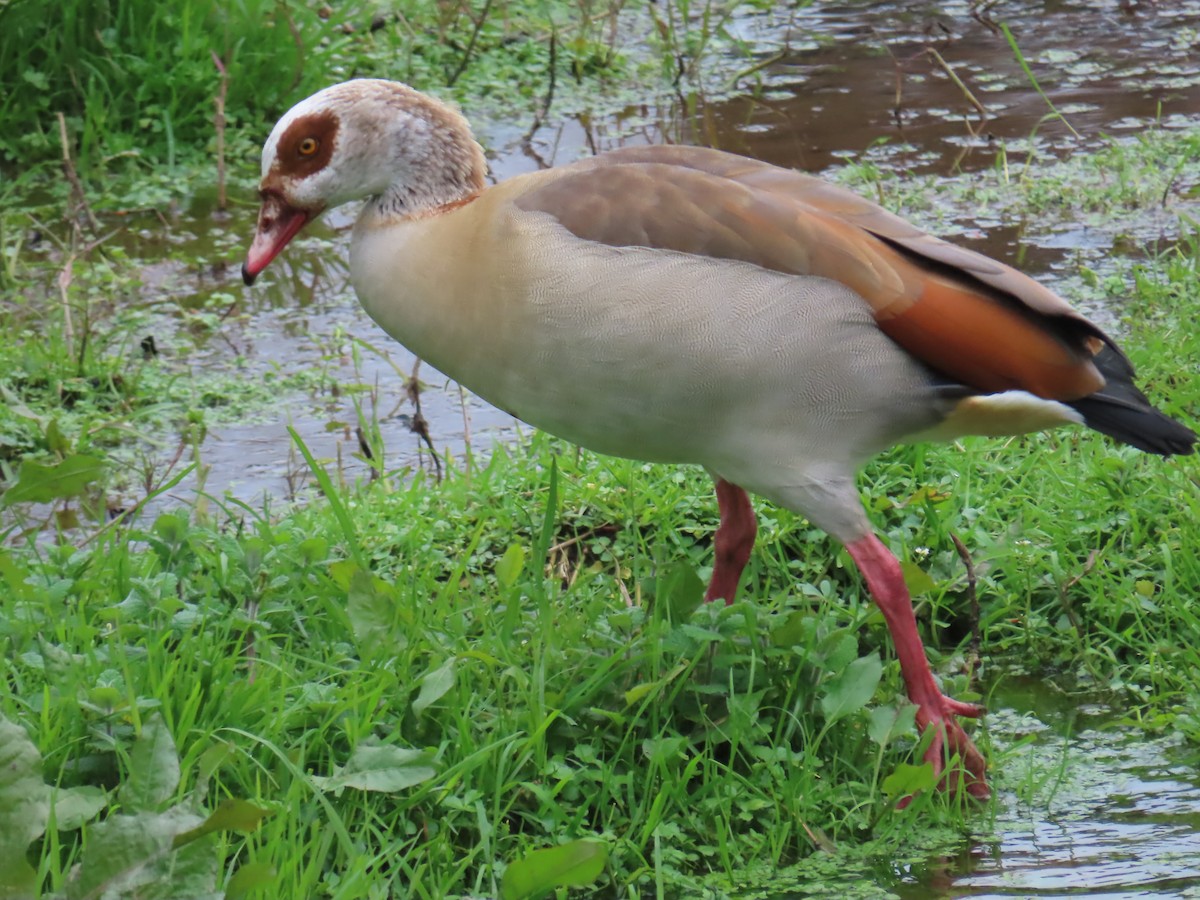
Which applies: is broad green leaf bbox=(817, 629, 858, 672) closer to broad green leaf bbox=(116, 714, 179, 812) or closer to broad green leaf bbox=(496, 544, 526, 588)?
broad green leaf bbox=(496, 544, 526, 588)

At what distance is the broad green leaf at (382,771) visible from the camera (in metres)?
3.02

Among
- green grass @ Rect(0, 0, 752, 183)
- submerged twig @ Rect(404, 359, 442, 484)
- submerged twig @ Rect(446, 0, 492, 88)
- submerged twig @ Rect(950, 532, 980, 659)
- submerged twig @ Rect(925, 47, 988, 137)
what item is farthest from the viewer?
submerged twig @ Rect(446, 0, 492, 88)

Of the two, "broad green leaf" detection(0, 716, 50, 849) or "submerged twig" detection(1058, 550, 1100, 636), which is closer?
"broad green leaf" detection(0, 716, 50, 849)

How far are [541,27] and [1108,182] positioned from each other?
115 inches

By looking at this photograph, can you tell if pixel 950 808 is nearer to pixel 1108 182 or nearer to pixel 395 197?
pixel 395 197

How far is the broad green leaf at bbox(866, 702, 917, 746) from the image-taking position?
3.36m

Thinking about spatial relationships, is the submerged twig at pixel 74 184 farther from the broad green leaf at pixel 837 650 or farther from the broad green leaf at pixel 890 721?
the broad green leaf at pixel 890 721

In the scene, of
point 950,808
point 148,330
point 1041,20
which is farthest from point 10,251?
point 1041,20

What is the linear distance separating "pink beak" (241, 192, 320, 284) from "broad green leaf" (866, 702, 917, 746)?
1.72 meters

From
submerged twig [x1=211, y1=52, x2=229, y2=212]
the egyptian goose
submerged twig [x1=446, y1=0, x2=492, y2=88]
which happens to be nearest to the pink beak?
the egyptian goose

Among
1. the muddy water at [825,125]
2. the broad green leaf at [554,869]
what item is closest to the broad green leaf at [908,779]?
the broad green leaf at [554,869]

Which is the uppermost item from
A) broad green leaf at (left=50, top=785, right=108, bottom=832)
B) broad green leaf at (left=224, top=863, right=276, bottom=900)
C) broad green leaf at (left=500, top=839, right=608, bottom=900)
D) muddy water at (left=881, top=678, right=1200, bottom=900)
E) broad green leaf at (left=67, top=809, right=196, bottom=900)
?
broad green leaf at (left=67, top=809, right=196, bottom=900)

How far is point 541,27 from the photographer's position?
8008 millimetres

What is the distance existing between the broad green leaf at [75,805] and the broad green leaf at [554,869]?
72cm
